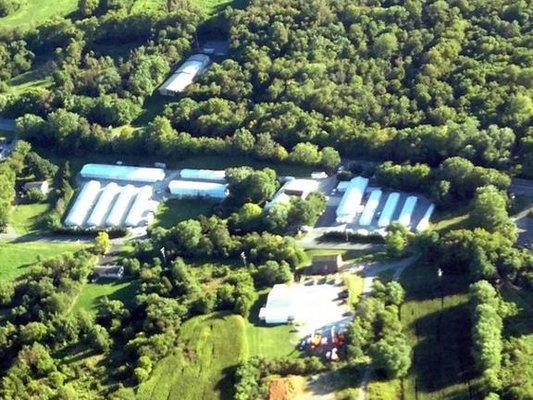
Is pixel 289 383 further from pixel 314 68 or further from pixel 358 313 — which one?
pixel 314 68

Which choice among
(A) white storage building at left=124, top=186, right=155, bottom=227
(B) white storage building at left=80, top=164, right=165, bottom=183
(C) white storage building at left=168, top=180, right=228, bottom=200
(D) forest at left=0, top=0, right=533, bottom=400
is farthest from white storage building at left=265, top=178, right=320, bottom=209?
(B) white storage building at left=80, top=164, right=165, bottom=183

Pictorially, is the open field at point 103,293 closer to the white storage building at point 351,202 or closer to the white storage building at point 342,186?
the white storage building at point 351,202

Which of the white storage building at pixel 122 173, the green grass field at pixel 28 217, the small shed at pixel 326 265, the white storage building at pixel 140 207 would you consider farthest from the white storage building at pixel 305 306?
the green grass field at pixel 28 217

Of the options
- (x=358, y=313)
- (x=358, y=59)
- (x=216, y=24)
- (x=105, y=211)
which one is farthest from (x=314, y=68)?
(x=358, y=313)

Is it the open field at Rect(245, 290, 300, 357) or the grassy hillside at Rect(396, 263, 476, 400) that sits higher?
the grassy hillside at Rect(396, 263, 476, 400)

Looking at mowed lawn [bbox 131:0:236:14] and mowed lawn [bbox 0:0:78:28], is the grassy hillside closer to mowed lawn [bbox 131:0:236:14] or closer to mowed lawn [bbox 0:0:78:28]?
mowed lawn [bbox 131:0:236:14]
